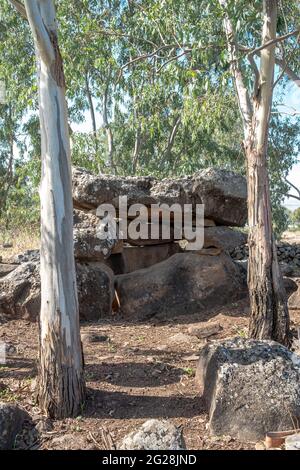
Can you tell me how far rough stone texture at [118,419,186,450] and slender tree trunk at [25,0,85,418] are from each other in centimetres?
96

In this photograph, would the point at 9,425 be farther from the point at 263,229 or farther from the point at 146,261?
the point at 146,261

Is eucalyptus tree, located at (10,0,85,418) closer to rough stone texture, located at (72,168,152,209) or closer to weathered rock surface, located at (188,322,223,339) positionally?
weathered rock surface, located at (188,322,223,339)

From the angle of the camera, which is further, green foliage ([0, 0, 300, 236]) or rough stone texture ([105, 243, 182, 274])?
rough stone texture ([105, 243, 182, 274])

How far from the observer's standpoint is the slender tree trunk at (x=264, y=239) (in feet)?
20.1

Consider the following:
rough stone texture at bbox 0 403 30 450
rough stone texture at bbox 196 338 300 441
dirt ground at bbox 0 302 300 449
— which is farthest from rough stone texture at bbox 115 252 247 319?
rough stone texture at bbox 0 403 30 450

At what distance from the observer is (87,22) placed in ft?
26.7

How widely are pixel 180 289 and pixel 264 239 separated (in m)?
2.69

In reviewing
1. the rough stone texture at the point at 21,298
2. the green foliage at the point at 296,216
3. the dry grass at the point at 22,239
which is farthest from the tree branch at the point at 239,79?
the green foliage at the point at 296,216

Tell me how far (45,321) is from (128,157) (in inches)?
610

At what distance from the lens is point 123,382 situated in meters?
5.18

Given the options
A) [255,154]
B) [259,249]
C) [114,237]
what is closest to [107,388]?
[259,249]

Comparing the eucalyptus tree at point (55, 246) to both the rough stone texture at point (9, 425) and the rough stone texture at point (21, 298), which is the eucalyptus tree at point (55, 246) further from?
the rough stone texture at point (21, 298)

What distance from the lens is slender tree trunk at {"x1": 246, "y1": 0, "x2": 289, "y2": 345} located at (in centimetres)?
612

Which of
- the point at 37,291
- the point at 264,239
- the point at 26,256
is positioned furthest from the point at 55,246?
the point at 26,256
